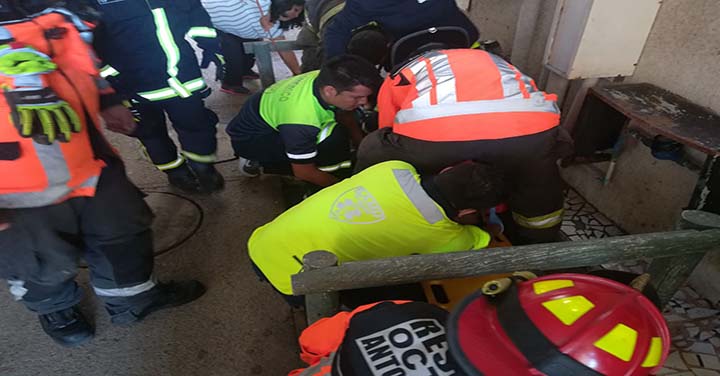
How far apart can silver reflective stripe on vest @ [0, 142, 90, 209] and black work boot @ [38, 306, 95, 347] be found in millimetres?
668

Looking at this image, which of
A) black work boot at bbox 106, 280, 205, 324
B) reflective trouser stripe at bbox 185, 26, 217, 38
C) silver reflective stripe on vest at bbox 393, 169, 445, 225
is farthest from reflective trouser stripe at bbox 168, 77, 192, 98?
silver reflective stripe on vest at bbox 393, 169, 445, 225

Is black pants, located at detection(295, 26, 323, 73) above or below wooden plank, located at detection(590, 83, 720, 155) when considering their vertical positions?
below

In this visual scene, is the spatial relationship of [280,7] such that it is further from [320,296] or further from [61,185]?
[320,296]

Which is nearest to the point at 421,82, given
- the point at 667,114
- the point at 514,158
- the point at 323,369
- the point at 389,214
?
the point at 514,158

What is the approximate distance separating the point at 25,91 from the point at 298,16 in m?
2.74

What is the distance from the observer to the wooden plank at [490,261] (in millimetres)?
1146

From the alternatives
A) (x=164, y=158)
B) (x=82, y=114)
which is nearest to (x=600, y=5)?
(x=82, y=114)

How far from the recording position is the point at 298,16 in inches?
149

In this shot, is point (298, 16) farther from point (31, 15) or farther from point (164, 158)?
point (31, 15)

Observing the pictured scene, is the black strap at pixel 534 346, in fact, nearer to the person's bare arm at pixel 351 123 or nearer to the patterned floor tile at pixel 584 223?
the person's bare arm at pixel 351 123

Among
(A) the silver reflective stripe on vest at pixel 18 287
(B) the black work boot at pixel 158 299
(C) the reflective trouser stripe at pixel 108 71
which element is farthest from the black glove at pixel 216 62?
(A) the silver reflective stripe on vest at pixel 18 287

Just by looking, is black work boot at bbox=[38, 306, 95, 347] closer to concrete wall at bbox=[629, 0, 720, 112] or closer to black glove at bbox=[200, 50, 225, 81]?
black glove at bbox=[200, 50, 225, 81]

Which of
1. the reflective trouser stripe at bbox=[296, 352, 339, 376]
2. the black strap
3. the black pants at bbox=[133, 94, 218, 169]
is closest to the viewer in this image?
the black strap

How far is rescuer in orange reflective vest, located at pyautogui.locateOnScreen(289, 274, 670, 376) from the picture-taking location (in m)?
0.80
